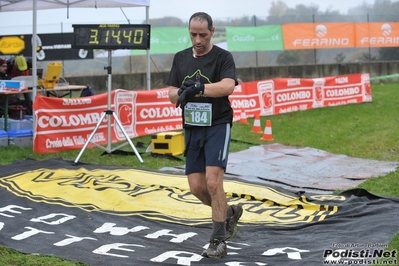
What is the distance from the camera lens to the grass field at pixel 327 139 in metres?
9.13

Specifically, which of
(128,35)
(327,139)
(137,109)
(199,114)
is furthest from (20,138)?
(199,114)

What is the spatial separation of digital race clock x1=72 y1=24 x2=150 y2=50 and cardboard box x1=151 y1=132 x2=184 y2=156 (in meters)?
1.76

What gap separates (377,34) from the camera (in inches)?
1241

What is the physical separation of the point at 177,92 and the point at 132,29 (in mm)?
5912

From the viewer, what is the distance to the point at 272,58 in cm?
3019

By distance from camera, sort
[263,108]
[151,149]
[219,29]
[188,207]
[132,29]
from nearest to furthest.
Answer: [188,207], [132,29], [151,149], [263,108], [219,29]

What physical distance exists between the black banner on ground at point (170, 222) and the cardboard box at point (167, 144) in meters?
2.12

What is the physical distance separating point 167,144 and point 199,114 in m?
6.11

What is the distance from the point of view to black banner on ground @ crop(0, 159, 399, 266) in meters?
5.77

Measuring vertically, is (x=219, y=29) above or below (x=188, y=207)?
above

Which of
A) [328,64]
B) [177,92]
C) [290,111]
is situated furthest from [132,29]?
[328,64]

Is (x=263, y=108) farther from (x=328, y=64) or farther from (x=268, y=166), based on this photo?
(x=328, y=64)

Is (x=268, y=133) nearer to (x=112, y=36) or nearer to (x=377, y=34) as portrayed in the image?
(x=112, y=36)

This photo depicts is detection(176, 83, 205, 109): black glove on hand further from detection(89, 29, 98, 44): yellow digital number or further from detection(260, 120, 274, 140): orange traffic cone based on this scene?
detection(260, 120, 274, 140): orange traffic cone
